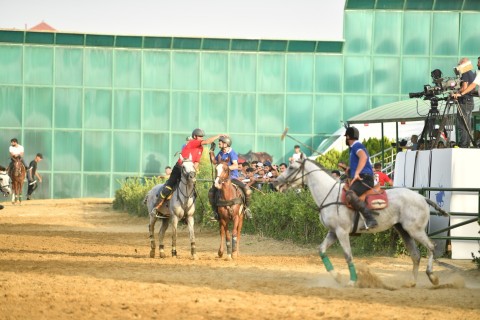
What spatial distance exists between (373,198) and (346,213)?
0.48 metres

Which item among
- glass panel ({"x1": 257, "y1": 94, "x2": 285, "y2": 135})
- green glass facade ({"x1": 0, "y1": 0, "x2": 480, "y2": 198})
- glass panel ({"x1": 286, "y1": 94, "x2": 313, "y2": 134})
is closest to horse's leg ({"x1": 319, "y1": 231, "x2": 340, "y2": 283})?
green glass facade ({"x1": 0, "y1": 0, "x2": 480, "y2": 198})

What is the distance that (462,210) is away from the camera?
71.6 ft

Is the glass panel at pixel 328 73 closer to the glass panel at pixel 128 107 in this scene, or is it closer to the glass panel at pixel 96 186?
the glass panel at pixel 128 107

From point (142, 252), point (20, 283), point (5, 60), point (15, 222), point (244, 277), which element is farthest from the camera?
point (5, 60)

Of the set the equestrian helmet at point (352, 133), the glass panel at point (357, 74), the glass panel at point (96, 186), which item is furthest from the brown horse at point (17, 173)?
the equestrian helmet at point (352, 133)

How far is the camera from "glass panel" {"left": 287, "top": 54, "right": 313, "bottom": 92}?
5234cm

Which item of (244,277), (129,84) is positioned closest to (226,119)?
(129,84)

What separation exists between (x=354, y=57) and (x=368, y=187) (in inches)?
1397

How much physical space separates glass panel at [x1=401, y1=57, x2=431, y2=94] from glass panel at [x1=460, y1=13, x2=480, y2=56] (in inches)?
71.9

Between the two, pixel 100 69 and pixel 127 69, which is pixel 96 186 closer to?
pixel 100 69

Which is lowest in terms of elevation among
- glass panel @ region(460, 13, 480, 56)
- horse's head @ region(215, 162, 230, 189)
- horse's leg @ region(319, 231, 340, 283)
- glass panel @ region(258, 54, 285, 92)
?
horse's leg @ region(319, 231, 340, 283)

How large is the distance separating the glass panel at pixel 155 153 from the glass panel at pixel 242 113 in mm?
3196

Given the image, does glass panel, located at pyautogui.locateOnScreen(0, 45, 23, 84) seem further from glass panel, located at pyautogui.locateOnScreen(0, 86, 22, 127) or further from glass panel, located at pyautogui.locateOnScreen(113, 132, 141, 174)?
glass panel, located at pyautogui.locateOnScreen(113, 132, 141, 174)

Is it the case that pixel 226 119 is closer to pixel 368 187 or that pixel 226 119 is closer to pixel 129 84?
pixel 129 84
